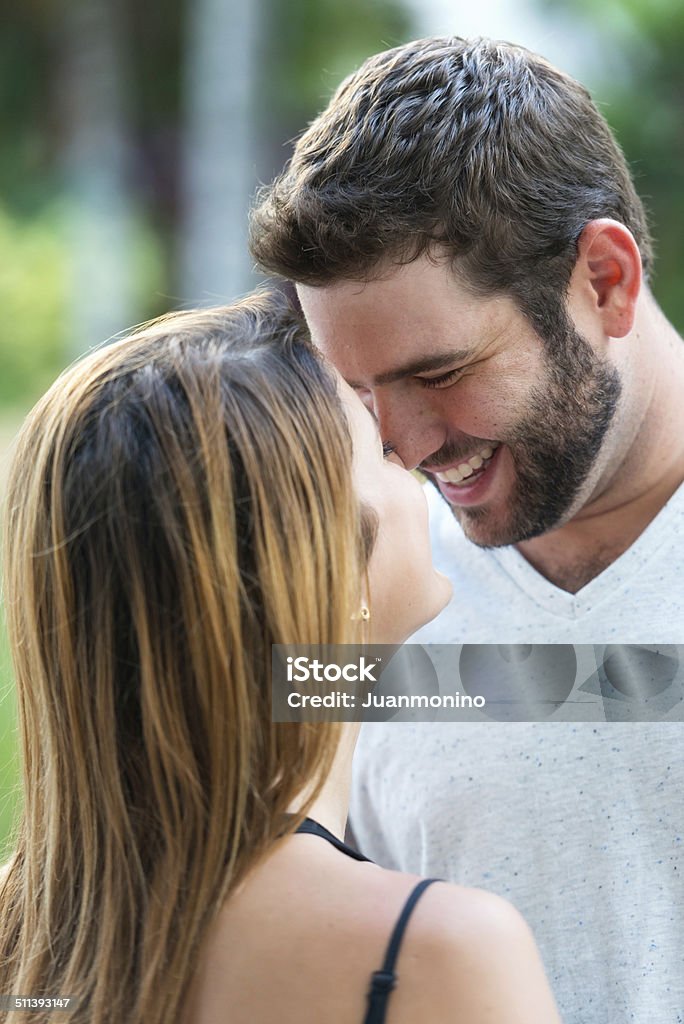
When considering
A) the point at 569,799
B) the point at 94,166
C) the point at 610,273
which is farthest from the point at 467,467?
the point at 94,166

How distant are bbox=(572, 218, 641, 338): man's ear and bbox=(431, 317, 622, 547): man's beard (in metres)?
0.07

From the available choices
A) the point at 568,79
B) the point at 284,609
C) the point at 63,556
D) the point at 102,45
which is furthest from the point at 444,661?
the point at 102,45

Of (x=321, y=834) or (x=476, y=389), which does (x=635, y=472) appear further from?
(x=321, y=834)

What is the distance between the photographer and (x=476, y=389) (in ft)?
5.76

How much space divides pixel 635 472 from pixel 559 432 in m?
0.14

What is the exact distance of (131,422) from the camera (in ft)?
4.00

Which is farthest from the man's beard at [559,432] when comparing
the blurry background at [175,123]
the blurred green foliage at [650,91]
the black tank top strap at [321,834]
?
the blurred green foliage at [650,91]

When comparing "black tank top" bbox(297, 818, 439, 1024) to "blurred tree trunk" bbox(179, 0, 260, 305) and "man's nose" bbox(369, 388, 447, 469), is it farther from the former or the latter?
"blurred tree trunk" bbox(179, 0, 260, 305)

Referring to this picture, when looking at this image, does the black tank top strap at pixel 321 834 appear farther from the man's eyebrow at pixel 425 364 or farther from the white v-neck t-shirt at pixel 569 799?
the man's eyebrow at pixel 425 364

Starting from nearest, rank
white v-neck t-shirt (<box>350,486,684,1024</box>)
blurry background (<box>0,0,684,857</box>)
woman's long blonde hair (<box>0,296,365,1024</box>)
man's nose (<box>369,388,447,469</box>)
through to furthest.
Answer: woman's long blonde hair (<box>0,296,365,1024</box>) < white v-neck t-shirt (<box>350,486,684,1024</box>) < man's nose (<box>369,388,447,469</box>) < blurry background (<box>0,0,684,857</box>)

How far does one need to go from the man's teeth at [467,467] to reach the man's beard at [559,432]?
0.04 m

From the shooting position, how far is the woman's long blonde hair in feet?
3.90

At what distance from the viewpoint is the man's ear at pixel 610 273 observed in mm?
1793

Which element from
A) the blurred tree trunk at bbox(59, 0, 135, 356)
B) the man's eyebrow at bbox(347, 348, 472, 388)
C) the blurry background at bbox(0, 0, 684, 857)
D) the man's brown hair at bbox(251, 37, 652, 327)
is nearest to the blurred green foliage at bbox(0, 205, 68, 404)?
the blurry background at bbox(0, 0, 684, 857)
